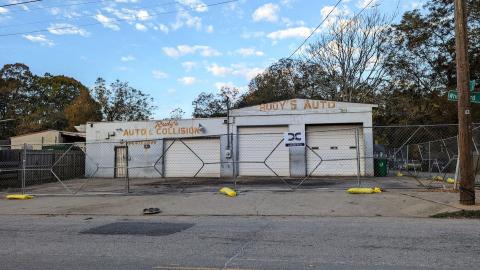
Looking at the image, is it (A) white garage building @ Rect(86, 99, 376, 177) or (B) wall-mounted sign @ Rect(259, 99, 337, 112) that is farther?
(B) wall-mounted sign @ Rect(259, 99, 337, 112)

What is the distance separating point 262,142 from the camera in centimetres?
2795

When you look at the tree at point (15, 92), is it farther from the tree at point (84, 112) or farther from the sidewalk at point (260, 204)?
the sidewalk at point (260, 204)

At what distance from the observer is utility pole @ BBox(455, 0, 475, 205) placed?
12164mm

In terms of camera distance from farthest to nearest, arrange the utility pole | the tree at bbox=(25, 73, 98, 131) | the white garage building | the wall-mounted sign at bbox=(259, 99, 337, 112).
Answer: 1. the tree at bbox=(25, 73, 98, 131)
2. the wall-mounted sign at bbox=(259, 99, 337, 112)
3. the white garage building
4. the utility pole

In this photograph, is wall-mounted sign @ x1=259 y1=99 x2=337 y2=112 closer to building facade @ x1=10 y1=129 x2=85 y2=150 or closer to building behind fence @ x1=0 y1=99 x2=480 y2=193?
building behind fence @ x1=0 y1=99 x2=480 y2=193

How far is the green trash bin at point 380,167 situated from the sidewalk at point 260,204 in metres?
10.9

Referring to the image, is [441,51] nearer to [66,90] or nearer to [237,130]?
[237,130]

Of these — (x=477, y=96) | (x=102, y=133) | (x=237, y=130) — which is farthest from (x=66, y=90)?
(x=477, y=96)

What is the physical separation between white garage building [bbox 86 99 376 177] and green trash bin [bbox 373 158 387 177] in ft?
1.65

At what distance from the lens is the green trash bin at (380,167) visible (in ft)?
86.5

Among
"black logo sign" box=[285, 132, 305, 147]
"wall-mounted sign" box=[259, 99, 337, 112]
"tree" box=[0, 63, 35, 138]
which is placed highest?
"tree" box=[0, 63, 35, 138]

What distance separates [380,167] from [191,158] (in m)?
11.3

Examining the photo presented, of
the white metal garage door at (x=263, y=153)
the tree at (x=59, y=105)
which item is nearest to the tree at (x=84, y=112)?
the tree at (x=59, y=105)

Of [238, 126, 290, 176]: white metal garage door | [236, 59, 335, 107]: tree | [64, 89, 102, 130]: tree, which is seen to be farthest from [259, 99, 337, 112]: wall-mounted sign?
[64, 89, 102, 130]: tree
